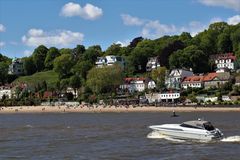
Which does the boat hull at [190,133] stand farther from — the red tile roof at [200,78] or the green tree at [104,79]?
the green tree at [104,79]

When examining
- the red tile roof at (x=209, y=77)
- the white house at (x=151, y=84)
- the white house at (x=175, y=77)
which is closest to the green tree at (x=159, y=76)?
the white house at (x=151, y=84)

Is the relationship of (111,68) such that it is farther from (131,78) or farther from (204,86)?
(204,86)

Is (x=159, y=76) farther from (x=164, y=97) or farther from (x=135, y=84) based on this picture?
(x=164, y=97)

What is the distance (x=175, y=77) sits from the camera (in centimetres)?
18588

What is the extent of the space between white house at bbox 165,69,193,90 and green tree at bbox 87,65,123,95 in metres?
16.7

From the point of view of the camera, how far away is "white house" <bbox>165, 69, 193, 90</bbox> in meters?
184

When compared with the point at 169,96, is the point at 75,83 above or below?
above

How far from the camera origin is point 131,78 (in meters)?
199

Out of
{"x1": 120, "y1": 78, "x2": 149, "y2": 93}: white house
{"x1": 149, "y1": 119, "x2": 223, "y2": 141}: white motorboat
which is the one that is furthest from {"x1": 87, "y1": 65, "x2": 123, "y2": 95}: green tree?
{"x1": 149, "y1": 119, "x2": 223, "y2": 141}: white motorboat

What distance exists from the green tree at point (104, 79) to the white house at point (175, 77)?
16.7m

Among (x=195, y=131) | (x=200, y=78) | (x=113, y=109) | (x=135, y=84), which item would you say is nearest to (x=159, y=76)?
(x=135, y=84)

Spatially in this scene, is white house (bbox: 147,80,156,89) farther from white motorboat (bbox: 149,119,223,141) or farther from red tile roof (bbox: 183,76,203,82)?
white motorboat (bbox: 149,119,223,141)

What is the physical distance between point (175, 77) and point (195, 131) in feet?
456

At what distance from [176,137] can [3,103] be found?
498 feet
